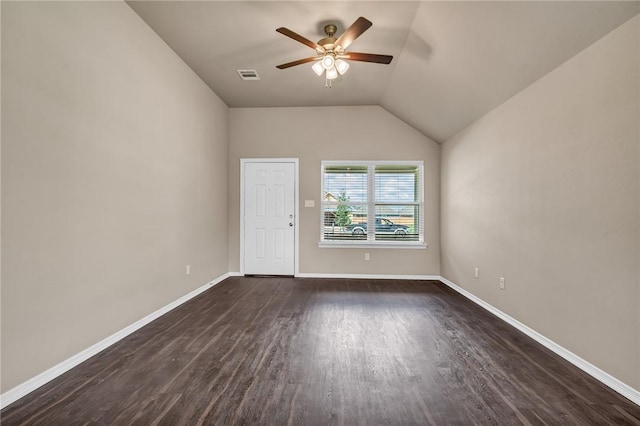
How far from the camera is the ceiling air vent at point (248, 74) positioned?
3629mm

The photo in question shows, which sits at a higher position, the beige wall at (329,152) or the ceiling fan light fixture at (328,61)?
the ceiling fan light fixture at (328,61)

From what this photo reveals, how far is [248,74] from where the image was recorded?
12.2 feet

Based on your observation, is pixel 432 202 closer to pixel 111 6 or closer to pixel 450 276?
pixel 450 276

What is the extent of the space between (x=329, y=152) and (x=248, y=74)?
1767 millimetres

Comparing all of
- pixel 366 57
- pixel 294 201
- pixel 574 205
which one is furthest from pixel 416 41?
pixel 294 201

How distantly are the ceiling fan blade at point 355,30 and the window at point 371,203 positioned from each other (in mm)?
2449

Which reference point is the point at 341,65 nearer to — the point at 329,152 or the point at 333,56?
the point at 333,56

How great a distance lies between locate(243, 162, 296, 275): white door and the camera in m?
4.84

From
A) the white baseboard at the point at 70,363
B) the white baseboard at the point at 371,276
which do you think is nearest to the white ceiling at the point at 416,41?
the white baseboard at the point at 371,276

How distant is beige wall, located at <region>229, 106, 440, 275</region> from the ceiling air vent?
3.41 feet

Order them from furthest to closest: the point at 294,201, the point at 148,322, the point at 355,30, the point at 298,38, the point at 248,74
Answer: the point at 294,201 → the point at 248,74 → the point at 148,322 → the point at 298,38 → the point at 355,30

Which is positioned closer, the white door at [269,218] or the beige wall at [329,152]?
the beige wall at [329,152]

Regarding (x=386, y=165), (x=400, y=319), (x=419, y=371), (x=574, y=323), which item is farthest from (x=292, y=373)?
(x=386, y=165)

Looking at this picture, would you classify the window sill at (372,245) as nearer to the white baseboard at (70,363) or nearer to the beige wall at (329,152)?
the beige wall at (329,152)
